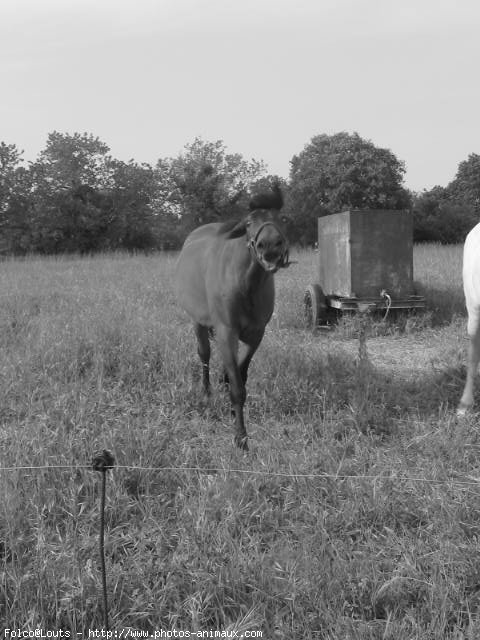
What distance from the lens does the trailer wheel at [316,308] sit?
290 inches

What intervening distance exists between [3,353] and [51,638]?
348 centimetres

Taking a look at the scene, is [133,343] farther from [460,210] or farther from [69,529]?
[460,210]

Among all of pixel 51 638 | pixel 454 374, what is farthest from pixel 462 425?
pixel 51 638

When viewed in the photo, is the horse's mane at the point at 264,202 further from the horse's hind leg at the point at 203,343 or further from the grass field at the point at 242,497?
the horse's hind leg at the point at 203,343

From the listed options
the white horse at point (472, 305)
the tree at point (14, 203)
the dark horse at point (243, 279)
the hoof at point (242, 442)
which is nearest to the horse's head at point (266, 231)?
the dark horse at point (243, 279)

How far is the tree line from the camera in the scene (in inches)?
1101

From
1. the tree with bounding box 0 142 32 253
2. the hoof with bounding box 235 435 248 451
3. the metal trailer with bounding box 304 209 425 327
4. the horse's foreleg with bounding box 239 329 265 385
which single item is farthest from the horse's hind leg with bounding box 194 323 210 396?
the tree with bounding box 0 142 32 253

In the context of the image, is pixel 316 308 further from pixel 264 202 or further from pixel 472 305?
pixel 264 202

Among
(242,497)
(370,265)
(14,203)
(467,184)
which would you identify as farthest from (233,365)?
(467,184)

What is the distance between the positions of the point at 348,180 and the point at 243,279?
3212 cm

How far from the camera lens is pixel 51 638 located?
210cm

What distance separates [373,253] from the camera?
721cm

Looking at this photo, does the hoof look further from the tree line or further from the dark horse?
the tree line

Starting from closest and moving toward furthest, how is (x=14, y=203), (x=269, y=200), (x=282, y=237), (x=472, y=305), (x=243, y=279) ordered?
(x=282, y=237), (x=269, y=200), (x=243, y=279), (x=472, y=305), (x=14, y=203)
